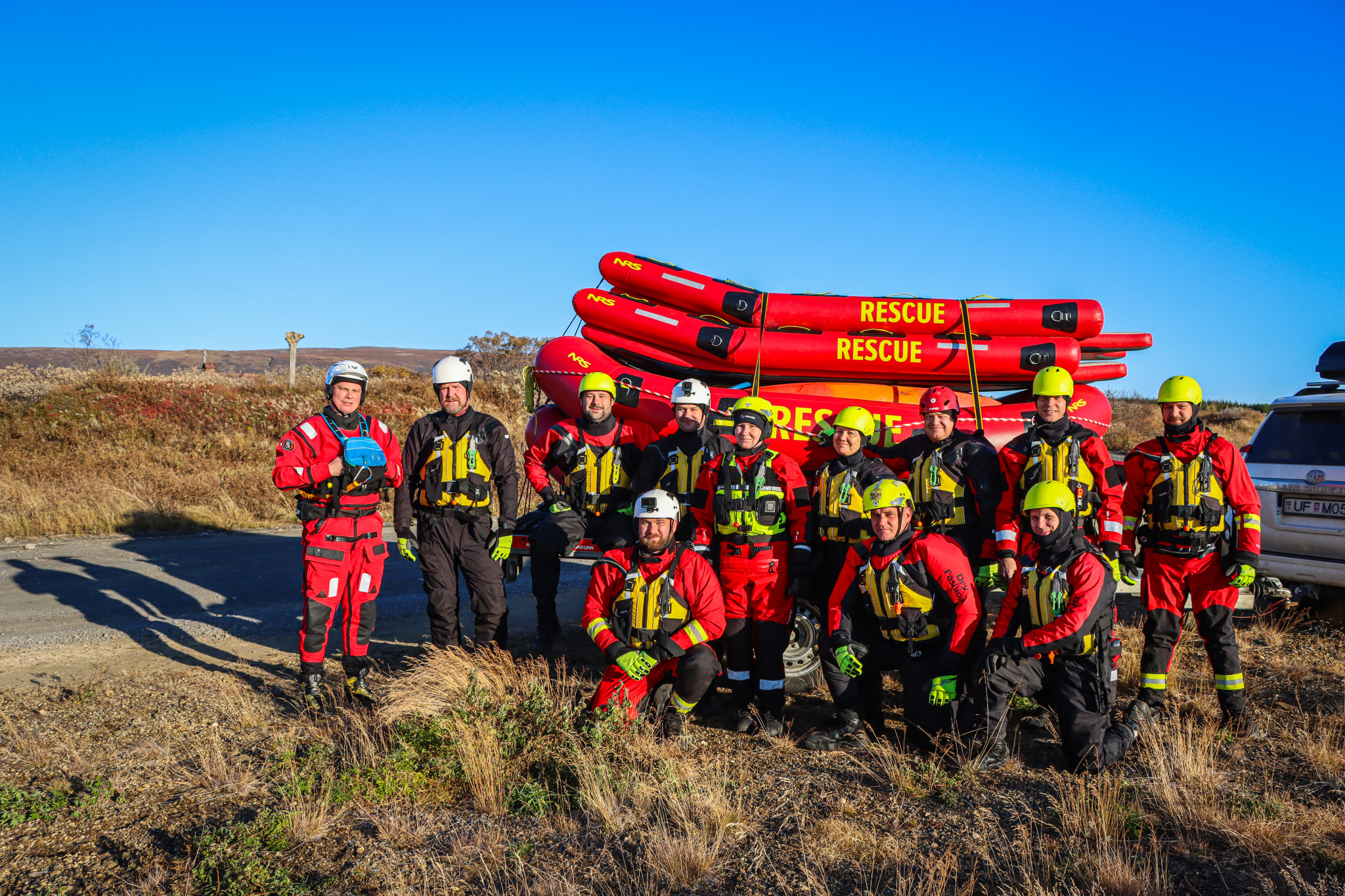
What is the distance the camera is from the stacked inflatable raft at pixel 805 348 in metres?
6.89

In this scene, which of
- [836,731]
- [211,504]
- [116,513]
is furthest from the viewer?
[211,504]

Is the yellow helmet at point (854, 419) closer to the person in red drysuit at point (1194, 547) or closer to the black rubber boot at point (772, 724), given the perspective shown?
the person in red drysuit at point (1194, 547)

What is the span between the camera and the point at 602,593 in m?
4.92

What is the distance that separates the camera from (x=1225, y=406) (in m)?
33.8

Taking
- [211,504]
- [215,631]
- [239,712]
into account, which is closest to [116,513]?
[211,504]

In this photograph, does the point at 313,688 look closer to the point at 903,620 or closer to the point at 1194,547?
the point at 903,620

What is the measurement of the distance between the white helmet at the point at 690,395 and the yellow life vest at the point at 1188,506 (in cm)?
299

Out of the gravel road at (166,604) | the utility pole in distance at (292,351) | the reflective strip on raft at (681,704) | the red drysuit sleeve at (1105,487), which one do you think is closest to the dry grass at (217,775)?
the gravel road at (166,604)

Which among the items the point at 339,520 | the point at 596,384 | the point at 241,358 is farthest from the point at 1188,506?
the point at 241,358

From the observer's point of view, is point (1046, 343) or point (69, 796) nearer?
point (69, 796)

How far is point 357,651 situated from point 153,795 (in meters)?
1.57

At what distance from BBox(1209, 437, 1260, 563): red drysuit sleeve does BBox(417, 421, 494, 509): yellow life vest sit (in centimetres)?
481

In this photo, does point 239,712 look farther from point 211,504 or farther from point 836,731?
point 211,504

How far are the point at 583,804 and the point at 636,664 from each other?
99 centimetres
